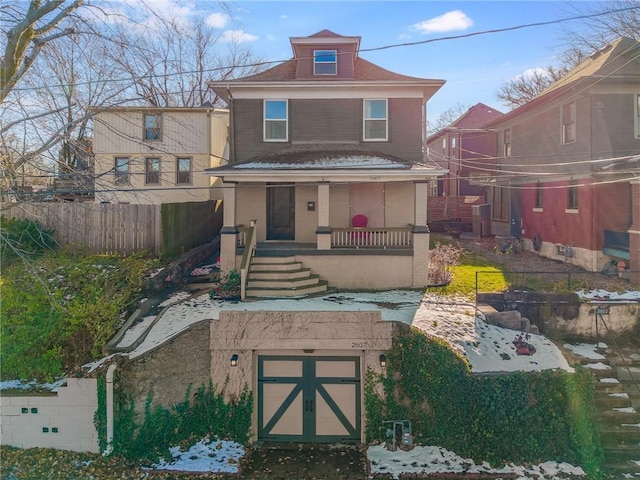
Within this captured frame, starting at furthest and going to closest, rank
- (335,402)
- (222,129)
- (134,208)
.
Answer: (222,129), (134,208), (335,402)

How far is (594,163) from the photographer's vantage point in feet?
48.6

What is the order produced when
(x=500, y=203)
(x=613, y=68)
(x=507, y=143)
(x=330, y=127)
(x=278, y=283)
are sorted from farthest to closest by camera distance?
(x=500, y=203), (x=507, y=143), (x=330, y=127), (x=613, y=68), (x=278, y=283)

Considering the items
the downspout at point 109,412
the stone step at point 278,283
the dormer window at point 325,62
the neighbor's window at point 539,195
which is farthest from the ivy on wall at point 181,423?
the neighbor's window at point 539,195

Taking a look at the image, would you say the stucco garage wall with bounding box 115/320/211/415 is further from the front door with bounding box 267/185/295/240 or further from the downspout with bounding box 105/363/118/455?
the front door with bounding box 267/185/295/240

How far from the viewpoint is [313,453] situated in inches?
369

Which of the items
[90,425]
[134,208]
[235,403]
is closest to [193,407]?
[235,403]

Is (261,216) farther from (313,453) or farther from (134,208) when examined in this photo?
(313,453)

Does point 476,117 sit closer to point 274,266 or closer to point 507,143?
point 507,143

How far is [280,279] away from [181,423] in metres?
4.83

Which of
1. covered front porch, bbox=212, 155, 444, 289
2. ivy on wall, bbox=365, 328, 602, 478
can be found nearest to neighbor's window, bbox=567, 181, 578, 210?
covered front porch, bbox=212, 155, 444, 289

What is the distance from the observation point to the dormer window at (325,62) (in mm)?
15867

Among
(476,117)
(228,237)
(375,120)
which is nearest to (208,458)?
(228,237)

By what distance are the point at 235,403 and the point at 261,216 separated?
777 centimetres

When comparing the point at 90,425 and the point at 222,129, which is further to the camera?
the point at 222,129
